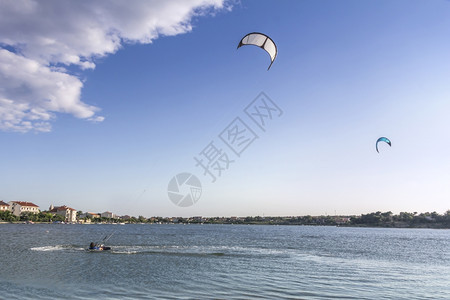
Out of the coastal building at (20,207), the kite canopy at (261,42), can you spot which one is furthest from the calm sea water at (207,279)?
the coastal building at (20,207)

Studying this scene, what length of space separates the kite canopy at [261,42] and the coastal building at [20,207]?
158m

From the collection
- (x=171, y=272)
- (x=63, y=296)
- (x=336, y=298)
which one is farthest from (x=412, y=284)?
(x=63, y=296)

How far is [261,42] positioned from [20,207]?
159 meters

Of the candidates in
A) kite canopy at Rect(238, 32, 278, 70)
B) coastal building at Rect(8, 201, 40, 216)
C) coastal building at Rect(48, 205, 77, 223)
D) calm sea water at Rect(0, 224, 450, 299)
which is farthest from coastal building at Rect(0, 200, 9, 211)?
kite canopy at Rect(238, 32, 278, 70)

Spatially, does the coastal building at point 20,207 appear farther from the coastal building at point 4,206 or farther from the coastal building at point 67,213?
the coastal building at point 67,213

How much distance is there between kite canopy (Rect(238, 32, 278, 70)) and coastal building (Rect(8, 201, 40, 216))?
158 m

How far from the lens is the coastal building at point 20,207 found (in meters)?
145

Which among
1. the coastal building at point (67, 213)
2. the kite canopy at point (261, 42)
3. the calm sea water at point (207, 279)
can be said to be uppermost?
the kite canopy at point (261, 42)

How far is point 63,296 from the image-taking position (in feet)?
43.9

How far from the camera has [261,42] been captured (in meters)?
15.5

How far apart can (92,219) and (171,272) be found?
185 m

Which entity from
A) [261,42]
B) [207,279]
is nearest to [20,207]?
[207,279]

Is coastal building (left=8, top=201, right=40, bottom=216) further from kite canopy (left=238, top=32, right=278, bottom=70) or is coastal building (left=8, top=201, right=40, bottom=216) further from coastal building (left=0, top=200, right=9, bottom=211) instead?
kite canopy (left=238, top=32, right=278, bottom=70)

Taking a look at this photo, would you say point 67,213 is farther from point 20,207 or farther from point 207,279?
point 207,279
